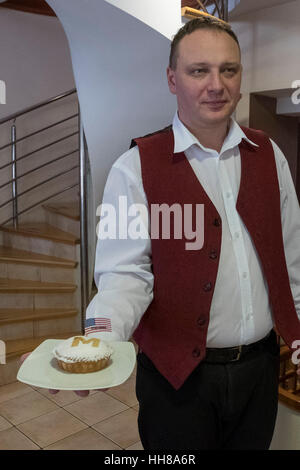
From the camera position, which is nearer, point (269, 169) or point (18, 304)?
point (269, 169)

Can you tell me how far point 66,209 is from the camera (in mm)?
4426

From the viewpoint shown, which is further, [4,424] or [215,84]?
[4,424]

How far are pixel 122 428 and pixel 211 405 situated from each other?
5.27ft

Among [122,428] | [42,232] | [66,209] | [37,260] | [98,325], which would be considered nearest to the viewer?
[98,325]

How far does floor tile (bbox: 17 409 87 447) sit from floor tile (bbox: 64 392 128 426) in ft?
0.18

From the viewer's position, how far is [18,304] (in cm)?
360

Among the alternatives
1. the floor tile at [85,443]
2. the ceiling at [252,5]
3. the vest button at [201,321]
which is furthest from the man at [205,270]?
the ceiling at [252,5]

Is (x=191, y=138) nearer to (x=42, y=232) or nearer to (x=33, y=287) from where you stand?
(x=33, y=287)

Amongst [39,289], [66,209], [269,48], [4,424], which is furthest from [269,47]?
[4,424]

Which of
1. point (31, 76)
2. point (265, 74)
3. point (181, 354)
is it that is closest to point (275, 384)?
point (181, 354)

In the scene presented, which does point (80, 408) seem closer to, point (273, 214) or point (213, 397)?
point (213, 397)
